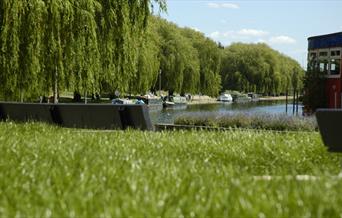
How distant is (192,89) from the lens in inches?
2771

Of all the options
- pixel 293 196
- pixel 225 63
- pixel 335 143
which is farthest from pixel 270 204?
pixel 225 63

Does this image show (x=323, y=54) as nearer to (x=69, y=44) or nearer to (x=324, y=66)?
(x=324, y=66)

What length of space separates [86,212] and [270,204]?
1396 mm

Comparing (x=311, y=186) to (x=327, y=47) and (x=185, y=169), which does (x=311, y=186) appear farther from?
(x=327, y=47)

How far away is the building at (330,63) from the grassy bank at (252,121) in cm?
2540

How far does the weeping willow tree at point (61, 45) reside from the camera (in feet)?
55.1

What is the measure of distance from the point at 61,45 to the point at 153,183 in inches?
515

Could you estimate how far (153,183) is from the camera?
5.67 metres

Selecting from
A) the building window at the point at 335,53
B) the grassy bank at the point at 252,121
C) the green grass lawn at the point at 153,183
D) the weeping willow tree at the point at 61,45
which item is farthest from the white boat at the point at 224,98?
the green grass lawn at the point at 153,183

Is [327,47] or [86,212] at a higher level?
[327,47]

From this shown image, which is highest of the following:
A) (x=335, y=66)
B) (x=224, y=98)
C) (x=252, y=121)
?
(x=335, y=66)

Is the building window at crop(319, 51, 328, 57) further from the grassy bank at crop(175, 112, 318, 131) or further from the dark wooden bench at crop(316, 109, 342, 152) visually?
the dark wooden bench at crop(316, 109, 342, 152)

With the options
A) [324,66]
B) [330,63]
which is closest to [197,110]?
[324,66]

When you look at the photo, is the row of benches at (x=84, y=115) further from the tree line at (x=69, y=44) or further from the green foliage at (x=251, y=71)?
the green foliage at (x=251, y=71)
